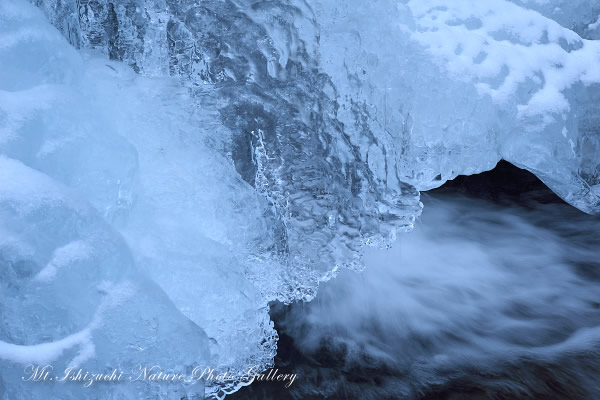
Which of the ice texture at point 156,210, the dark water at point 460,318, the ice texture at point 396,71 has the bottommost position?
the dark water at point 460,318

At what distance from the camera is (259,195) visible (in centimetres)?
264

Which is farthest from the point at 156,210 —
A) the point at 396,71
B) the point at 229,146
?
the point at 396,71

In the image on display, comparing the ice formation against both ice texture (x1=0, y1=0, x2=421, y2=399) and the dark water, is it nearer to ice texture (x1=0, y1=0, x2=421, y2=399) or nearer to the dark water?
ice texture (x1=0, y1=0, x2=421, y2=399)

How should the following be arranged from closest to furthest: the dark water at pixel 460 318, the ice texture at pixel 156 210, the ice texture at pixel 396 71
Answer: the ice texture at pixel 156 210 → the dark water at pixel 460 318 → the ice texture at pixel 396 71

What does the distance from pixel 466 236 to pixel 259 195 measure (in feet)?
6.00

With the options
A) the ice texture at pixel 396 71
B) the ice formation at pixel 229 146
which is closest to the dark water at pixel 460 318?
the ice formation at pixel 229 146

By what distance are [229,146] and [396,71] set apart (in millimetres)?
1136

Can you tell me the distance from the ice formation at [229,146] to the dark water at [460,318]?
0.31 metres

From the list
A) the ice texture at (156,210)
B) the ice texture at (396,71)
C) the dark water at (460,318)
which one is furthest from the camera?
the ice texture at (396,71)

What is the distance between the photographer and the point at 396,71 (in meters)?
3.15

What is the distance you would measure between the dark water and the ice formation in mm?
305

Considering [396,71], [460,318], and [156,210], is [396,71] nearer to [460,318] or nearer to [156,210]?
[460,318]

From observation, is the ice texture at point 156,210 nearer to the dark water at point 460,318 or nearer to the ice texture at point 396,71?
the ice texture at point 396,71

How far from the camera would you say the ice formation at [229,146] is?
5.69ft
